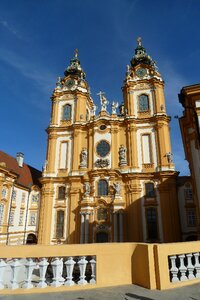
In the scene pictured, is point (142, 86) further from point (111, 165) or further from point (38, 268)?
point (38, 268)

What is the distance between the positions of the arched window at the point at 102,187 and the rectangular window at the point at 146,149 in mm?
5781

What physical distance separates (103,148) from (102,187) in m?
5.61

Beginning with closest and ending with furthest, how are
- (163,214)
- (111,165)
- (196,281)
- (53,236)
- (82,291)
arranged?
(82,291) → (196,281) → (163,214) → (53,236) → (111,165)

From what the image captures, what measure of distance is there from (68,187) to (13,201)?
26.0 feet

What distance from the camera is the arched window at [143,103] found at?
31.9m

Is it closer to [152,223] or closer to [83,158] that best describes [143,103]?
[83,158]

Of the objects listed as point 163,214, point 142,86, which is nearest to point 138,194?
point 163,214

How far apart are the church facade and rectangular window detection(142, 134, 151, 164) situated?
0.13 meters

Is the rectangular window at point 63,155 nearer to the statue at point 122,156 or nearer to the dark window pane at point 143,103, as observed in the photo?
the statue at point 122,156

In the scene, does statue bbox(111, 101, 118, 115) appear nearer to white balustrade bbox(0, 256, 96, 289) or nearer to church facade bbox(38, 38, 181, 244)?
church facade bbox(38, 38, 181, 244)

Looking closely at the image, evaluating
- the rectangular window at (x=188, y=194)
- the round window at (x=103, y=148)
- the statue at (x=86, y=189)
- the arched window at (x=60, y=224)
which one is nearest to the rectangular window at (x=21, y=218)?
the arched window at (x=60, y=224)

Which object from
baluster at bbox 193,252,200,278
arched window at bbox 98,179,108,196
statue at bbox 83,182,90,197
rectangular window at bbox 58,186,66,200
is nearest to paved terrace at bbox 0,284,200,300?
baluster at bbox 193,252,200,278

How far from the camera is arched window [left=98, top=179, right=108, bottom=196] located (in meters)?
27.6

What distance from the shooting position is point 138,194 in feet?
88.2
